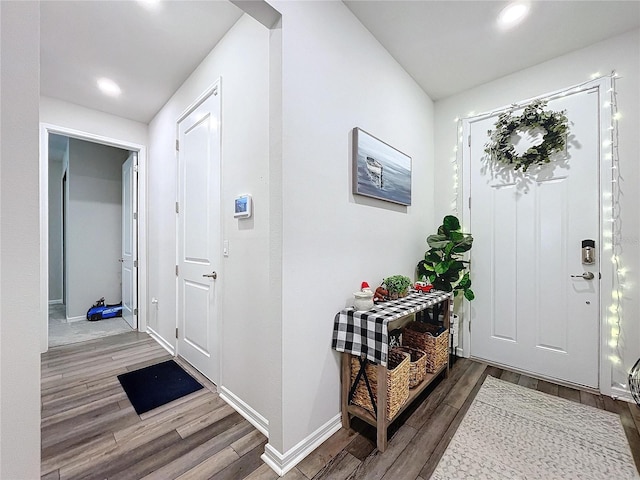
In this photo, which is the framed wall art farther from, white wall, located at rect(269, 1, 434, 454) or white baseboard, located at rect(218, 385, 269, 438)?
white baseboard, located at rect(218, 385, 269, 438)

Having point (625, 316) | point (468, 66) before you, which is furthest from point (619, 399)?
point (468, 66)

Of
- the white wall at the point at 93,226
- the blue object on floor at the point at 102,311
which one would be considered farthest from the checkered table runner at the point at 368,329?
the white wall at the point at 93,226

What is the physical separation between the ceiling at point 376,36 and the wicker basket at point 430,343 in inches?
95.0

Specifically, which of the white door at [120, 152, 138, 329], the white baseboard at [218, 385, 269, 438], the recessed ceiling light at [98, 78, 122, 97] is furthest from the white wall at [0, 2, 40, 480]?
the white door at [120, 152, 138, 329]

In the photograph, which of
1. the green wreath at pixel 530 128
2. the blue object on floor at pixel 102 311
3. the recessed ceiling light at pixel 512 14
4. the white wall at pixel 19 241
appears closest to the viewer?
the white wall at pixel 19 241

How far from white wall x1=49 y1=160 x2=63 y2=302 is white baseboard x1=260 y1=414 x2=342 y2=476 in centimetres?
611

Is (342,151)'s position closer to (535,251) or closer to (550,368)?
(535,251)

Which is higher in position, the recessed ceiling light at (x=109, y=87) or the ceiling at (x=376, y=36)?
the ceiling at (x=376, y=36)

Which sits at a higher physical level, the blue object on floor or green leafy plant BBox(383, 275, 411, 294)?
green leafy plant BBox(383, 275, 411, 294)

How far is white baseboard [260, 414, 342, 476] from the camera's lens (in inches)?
55.2

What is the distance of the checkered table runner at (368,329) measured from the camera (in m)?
1.49

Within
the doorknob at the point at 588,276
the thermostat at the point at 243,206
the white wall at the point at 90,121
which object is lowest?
the doorknob at the point at 588,276

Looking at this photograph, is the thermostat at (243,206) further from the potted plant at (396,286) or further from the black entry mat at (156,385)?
the black entry mat at (156,385)

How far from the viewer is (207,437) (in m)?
1.66
